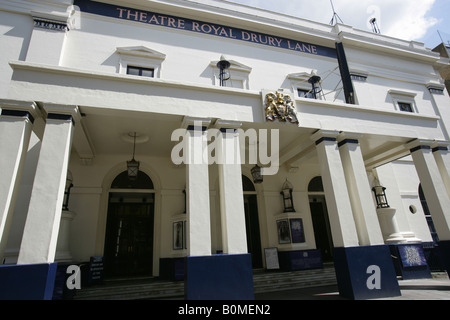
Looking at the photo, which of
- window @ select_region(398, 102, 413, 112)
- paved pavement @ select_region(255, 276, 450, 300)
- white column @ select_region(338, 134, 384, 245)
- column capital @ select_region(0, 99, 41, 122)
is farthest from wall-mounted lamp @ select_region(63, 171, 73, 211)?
window @ select_region(398, 102, 413, 112)

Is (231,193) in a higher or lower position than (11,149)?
lower

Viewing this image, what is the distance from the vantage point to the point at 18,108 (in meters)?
5.95

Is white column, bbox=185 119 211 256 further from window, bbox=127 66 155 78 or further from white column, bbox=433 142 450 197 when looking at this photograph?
white column, bbox=433 142 450 197

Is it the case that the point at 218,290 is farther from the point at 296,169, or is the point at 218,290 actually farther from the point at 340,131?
the point at 296,169

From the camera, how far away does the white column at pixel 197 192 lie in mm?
6027

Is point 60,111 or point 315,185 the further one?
point 315,185

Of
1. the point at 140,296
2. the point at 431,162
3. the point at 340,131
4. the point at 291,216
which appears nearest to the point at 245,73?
the point at 340,131

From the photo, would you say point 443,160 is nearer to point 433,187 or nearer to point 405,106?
point 433,187

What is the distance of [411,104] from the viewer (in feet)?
44.1

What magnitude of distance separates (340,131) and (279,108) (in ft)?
7.28

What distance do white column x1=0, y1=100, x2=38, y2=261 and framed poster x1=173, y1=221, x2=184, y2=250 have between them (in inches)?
207

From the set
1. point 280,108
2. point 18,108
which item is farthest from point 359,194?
point 18,108

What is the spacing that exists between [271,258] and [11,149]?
9.08 m

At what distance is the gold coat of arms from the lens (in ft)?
25.0
